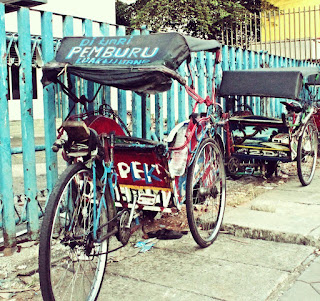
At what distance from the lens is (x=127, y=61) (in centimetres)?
364

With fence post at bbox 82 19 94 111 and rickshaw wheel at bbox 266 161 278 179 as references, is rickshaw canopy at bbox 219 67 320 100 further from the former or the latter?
fence post at bbox 82 19 94 111

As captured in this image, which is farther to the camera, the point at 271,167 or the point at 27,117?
the point at 271,167

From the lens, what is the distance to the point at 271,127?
264 inches

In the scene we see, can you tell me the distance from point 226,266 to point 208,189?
879 millimetres

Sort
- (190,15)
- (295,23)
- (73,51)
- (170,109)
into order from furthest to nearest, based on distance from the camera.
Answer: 1. (190,15)
2. (295,23)
3. (170,109)
4. (73,51)

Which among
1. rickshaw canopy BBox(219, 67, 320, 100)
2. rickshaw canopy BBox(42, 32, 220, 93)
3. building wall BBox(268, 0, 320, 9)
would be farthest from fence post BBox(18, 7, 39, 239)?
building wall BBox(268, 0, 320, 9)

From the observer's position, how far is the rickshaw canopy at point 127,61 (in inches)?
140

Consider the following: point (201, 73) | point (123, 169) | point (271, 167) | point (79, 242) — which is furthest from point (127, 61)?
point (271, 167)

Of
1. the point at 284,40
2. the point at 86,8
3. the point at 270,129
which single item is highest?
the point at 86,8

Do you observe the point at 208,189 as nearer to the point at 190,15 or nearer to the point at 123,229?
the point at 123,229

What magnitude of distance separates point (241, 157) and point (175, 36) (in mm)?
3470

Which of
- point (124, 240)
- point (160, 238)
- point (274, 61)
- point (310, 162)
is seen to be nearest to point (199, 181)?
point (160, 238)

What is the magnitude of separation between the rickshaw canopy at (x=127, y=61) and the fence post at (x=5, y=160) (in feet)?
1.44

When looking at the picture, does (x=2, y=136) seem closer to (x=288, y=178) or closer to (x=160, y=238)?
(x=160, y=238)
